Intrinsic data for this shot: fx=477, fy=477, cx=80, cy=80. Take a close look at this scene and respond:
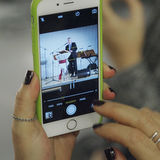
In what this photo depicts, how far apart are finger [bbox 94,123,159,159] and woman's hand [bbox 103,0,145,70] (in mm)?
884

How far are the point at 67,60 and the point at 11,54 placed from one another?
1.62 m

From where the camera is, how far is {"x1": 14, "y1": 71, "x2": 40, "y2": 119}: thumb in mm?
1007

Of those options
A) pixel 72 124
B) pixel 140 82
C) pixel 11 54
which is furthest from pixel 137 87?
pixel 11 54

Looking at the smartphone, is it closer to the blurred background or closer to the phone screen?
the phone screen

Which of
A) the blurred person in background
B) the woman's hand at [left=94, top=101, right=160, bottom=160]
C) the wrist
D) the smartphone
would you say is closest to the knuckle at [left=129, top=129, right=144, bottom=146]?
the woman's hand at [left=94, top=101, right=160, bottom=160]

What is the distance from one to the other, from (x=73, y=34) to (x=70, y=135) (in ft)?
0.88

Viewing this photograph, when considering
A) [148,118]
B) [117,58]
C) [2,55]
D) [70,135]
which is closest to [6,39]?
[2,55]

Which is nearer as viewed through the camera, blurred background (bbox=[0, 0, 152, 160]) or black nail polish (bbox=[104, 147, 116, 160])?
black nail polish (bbox=[104, 147, 116, 160])

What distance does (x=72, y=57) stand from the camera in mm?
1066

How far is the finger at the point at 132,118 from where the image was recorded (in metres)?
0.98

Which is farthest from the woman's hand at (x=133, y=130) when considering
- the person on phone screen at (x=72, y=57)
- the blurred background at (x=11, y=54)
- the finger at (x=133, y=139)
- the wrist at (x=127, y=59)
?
the blurred background at (x=11, y=54)

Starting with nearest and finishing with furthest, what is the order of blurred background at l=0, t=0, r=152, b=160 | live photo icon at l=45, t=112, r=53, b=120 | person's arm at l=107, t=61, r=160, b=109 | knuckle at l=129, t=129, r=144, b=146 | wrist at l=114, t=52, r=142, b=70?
→ 1. knuckle at l=129, t=129, r=144, b=146
2. live photo icon at l=45, t=112, r=53, b=120
3. person's arm at l=107, t=61, r=160, b=109
4. wrist at l=114, t=52, r=142, b=70
5. blurred background at l=0, t=0, r=152, b=160

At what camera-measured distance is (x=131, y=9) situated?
1907mm

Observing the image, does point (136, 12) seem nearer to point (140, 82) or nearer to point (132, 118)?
point (140, 82)
